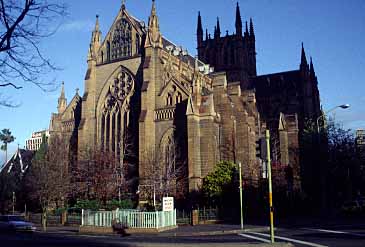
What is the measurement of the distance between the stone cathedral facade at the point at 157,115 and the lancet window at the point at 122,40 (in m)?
0.12

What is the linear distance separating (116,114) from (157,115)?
21.9ft

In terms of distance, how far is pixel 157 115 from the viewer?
4469cm

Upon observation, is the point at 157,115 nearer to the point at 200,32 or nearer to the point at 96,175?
the point at 96,175

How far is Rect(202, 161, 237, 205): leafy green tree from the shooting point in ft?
121

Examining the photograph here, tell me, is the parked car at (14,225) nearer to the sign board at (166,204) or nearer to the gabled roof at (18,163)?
the sign board at (166,204)

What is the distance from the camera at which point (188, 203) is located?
39.5m

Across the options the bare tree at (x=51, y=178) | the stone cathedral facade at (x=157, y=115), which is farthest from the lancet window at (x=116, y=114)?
the bare tree at (x=51, y=178)

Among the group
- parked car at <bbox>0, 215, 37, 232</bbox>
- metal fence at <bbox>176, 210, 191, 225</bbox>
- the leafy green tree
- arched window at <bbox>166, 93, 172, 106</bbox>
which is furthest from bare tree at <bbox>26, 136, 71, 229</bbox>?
the leafy green tree

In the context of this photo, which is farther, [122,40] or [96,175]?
[122,40]

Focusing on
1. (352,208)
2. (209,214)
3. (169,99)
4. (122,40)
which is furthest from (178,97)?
(352,208)

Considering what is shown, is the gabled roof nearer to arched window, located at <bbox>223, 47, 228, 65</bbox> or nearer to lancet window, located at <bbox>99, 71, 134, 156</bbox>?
lancet window, located at <bbox>99, 71, 134, 156</bbox>

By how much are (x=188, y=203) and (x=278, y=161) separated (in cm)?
1932

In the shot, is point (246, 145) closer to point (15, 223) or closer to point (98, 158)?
point (98, 158)

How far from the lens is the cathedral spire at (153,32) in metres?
46.8
